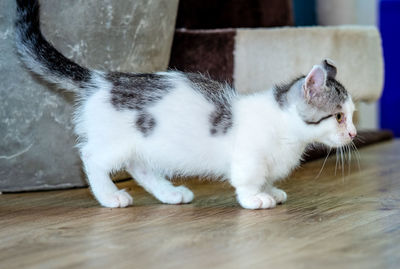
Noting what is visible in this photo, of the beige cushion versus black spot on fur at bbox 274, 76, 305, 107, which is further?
the beige cushion

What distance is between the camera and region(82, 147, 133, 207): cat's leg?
1.91 m

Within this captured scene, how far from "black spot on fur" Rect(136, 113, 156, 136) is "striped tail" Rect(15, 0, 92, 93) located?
→ 211mm

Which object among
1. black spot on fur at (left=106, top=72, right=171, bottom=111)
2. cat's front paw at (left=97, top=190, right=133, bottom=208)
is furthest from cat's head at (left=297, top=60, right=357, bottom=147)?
cat's front paw at (left=97, top=190, right=133, bottom=208)

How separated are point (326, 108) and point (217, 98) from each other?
31cm

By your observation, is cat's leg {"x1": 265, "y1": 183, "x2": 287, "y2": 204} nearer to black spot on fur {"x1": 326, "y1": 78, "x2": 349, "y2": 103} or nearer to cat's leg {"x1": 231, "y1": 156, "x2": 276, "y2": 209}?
cat's leg {"x1": 231, "y1": 156, "x2": 276, "y2": 209}

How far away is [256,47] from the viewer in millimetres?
2672

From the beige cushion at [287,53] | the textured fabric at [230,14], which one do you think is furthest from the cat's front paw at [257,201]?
Answer: the textured fabric at [230,14]

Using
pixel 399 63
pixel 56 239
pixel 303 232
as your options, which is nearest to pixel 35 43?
pixel 56 239

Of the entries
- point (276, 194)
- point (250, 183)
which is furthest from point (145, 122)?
point (276, 194)

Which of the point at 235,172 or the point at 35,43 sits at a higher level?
the point at 35,43

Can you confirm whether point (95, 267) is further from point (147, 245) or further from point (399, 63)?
point (399, 63)

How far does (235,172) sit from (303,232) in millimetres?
343

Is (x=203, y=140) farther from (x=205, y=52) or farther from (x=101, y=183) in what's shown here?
(x=205, y=52)

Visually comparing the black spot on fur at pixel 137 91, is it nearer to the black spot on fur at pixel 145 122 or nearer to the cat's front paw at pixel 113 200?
the black spot on fur at pixel 145 122
